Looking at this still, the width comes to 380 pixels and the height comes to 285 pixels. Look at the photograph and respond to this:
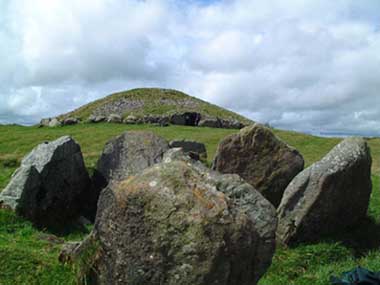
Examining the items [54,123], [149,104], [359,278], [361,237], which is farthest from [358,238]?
[149,104]

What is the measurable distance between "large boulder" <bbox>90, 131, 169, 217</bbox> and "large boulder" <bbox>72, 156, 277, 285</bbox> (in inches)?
391

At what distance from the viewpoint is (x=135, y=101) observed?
3120 inches

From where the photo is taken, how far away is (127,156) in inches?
722

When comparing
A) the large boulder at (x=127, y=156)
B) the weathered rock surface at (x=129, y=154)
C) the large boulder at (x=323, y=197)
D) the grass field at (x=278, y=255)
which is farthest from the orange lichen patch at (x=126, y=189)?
the weathered rock surface at (x=129, y=154)

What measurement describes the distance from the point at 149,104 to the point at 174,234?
69924 millimetres

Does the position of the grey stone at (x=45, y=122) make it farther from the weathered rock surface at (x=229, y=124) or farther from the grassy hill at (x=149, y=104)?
the weathered rock surface at (x=229, y=124)

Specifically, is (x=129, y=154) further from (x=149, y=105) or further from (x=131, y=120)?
(x=149, y=105)

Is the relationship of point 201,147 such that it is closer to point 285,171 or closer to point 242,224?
point 285,171

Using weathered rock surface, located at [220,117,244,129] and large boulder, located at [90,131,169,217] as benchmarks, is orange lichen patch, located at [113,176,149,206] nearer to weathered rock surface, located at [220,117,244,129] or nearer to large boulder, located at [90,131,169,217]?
large boulder, located at [90,131,169,217]

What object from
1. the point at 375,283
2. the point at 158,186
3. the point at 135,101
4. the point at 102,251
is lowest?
the point at 375,283

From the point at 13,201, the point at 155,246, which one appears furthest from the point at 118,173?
the point at 155,246

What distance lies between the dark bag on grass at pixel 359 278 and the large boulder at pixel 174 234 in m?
2.66

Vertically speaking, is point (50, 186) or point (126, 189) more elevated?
point (126, 189)

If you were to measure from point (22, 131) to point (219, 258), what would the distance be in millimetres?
41461
